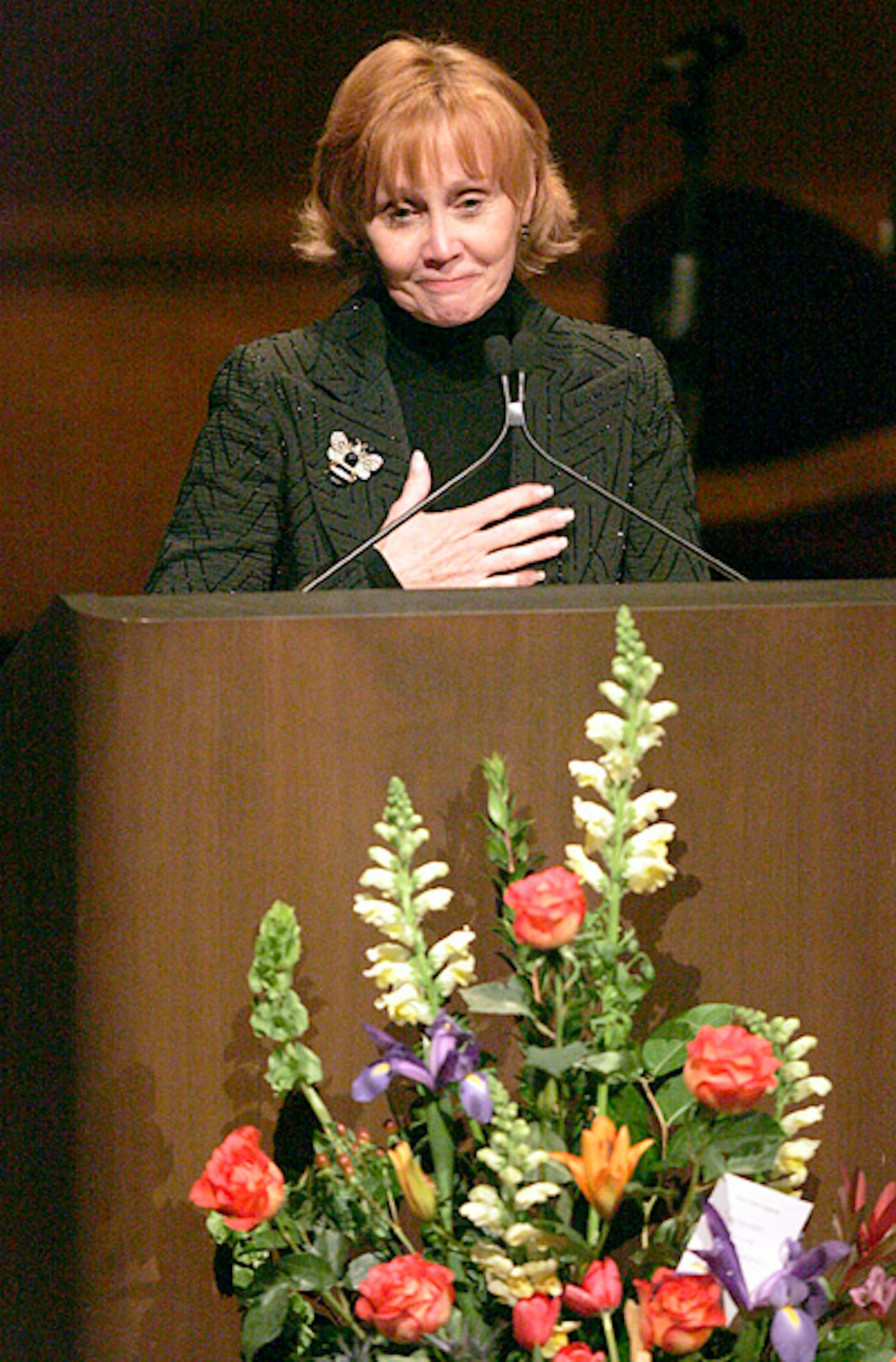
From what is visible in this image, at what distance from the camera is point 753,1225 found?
83 cm

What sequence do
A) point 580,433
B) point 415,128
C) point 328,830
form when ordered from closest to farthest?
1. point 328,830
2. point 415,128
3. point 580,433

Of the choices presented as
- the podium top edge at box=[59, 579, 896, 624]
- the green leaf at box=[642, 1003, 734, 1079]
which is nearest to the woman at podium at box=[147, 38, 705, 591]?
the podium top edge at box=[59, 579, 896, 624]

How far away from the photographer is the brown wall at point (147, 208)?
95.3 inches

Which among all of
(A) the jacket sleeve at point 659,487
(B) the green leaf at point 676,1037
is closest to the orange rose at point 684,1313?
(B) the green leaf at point 676,1037

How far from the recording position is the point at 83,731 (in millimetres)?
910

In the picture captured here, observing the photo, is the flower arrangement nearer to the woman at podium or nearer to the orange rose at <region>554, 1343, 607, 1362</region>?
the orange rose at <region>554, 1343, 607, 1362</region>

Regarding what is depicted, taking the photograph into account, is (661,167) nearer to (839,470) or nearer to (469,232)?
(839,470)

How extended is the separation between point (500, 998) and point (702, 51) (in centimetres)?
196

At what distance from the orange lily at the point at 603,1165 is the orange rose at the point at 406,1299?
0.07 m

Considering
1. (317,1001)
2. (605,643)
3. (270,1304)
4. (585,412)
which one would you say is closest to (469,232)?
(585,412)

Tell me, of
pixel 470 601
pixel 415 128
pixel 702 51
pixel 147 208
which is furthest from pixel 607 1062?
pixel 702 51

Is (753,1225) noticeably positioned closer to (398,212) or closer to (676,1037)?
(676,1037)

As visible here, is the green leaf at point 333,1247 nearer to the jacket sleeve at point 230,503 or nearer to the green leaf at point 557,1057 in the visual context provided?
the green leaf at point 557,1057

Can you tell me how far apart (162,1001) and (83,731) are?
0.14 meters
